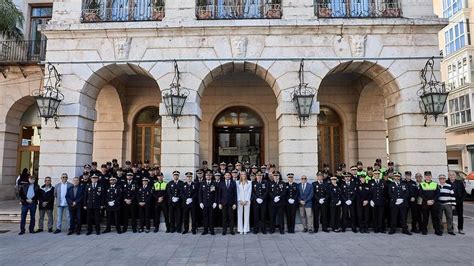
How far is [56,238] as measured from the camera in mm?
9203

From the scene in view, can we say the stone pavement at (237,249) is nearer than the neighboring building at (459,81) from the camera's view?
Yes

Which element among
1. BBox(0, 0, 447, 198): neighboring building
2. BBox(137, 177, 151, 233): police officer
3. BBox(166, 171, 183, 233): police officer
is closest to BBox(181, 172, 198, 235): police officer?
BBox(166, 171, 183, 233): police officer

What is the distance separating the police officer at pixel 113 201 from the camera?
9.77 meters

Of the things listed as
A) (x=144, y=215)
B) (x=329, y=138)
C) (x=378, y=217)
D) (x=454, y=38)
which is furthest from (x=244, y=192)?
(x=454, y=38)

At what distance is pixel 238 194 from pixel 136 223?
3235 millimetres

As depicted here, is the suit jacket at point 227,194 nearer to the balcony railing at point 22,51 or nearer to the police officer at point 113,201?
the police officer at point 113,201

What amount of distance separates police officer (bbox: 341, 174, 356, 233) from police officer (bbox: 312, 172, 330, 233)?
485 millimetres

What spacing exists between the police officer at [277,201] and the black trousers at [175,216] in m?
2.70

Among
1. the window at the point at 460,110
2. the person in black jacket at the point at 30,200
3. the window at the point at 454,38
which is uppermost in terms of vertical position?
the window at the point at 454,38

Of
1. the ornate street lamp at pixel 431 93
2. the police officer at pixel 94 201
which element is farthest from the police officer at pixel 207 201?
Answer: the ornate street lamp at pixel 431 93

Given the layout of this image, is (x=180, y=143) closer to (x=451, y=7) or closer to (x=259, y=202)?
(x=259, y=202)

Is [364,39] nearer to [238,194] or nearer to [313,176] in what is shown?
[313,176]

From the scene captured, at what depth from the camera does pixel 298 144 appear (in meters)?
10.5

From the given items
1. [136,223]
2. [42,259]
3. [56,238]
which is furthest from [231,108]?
[42,259]
